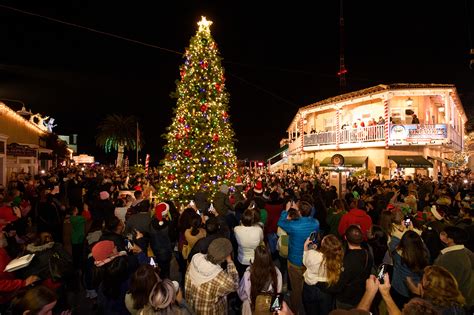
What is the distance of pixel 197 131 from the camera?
1259cm

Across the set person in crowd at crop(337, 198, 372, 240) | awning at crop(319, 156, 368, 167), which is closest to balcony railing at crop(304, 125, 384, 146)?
awning at crop(319, 156, 368, 167)

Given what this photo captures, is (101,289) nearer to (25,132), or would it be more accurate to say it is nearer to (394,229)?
(394,229)

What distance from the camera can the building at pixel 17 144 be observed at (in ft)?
54.2

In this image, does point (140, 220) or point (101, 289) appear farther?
point (140, 220)

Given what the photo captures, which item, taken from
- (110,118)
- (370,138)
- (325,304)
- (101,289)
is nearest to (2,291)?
(101,289)

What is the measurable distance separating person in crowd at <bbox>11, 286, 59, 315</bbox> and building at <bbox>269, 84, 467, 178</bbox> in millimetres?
15535

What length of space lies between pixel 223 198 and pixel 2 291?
18.0 ft

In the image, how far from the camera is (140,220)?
6141 millimetres

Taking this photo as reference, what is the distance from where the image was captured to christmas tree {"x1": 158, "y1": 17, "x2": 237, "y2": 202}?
1261 centimetres

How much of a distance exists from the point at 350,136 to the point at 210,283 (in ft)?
68.8

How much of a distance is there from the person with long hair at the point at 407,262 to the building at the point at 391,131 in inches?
→ 510

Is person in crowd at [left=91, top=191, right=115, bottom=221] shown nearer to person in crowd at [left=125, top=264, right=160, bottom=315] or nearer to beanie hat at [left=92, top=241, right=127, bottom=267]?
beanie hat at [left=92, top=241, right=127, bottom=267]

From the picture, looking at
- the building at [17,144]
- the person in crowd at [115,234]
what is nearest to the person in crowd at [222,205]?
the person in crowd at [115,234]

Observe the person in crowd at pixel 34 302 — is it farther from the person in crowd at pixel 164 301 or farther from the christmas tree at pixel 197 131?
the christmas tree at pixel 197 131
